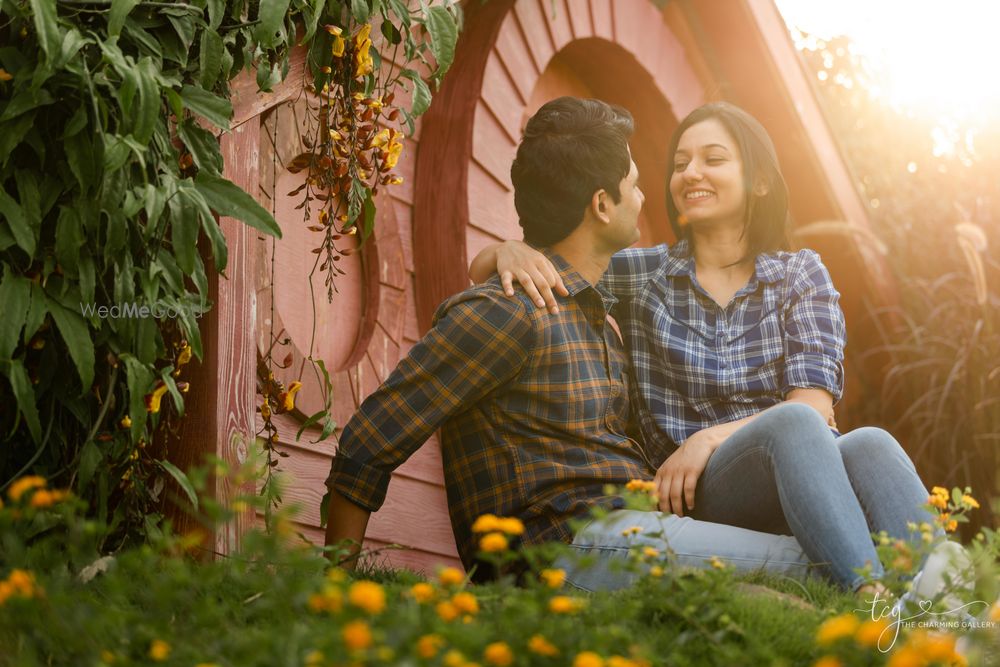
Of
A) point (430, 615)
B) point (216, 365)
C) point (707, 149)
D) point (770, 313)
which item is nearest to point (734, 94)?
point (707, 149)

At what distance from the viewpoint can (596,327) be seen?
229cm

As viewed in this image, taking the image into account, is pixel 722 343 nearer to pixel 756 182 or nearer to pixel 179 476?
pixel 756 182

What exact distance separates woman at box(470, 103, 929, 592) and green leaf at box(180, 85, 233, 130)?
0.65 metres

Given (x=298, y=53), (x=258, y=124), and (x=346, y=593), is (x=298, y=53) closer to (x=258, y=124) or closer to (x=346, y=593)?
(x=258, y=124)

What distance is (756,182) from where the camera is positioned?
267 centimetres

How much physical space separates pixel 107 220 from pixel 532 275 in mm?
833

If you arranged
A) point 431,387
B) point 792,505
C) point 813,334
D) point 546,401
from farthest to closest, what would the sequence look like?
1. point 813,334
2. point 546,401
3. point 431,387
4. point 792,505

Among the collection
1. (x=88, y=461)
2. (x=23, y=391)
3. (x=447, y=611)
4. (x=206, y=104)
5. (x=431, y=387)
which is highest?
(x=206, y=104)

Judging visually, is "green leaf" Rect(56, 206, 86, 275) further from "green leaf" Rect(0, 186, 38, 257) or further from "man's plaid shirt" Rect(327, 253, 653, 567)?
"man's plaid shirt" Rect(327, 253, 653, 567)

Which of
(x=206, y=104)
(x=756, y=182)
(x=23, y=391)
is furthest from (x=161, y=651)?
(x=756, y=182)

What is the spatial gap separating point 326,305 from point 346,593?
5.56 ft

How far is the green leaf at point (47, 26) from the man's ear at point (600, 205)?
1154mm

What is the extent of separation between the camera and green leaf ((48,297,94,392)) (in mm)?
1522

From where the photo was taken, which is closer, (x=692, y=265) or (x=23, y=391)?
(x=23, y=391)
